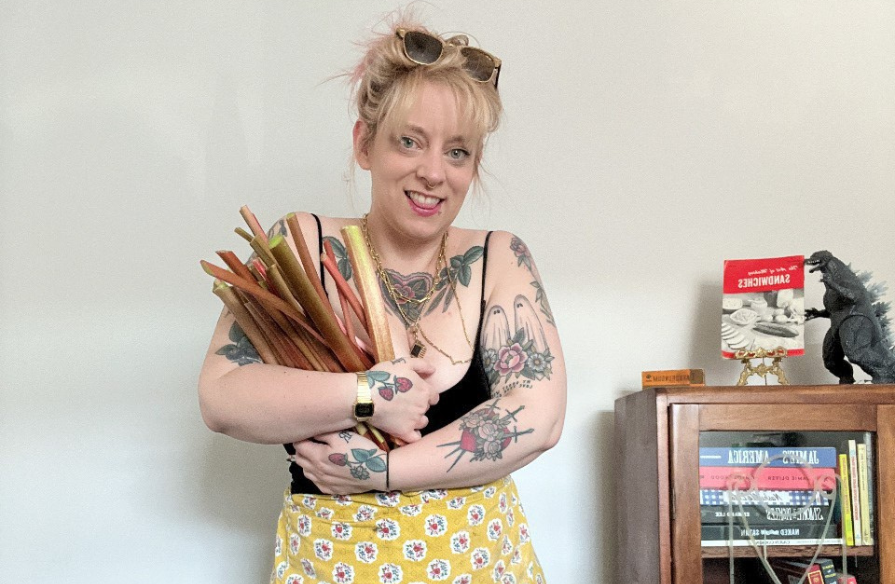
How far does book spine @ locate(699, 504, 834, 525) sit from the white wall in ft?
1.48

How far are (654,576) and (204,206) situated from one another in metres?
1.44

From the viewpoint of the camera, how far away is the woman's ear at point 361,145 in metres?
1.51

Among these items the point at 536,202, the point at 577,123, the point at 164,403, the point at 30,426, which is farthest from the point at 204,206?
the point at 577,123

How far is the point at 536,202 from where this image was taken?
94.4 inches

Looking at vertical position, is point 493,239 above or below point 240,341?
above

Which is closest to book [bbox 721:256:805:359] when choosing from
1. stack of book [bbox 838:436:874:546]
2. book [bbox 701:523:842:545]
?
stack of book [bbox 838:436:874:546]

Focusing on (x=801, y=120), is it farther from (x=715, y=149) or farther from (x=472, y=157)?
(x=472, y=157)

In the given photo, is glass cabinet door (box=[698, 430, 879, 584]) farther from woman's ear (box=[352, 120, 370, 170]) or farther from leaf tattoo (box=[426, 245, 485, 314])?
woman's ear (box=[352, 120, 370, 170])

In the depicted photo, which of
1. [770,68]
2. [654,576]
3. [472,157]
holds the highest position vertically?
[770,68]

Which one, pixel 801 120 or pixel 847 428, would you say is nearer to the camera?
pixel 847 428

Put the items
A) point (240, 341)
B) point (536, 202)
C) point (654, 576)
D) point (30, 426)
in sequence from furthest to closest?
point (536, 202) < point (30, 426) < point (654, 576) < point (240, 341)

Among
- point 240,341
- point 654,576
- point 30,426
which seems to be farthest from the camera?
point 30,426

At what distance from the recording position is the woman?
125 cm

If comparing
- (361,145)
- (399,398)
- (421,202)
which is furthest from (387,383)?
(361,145)
